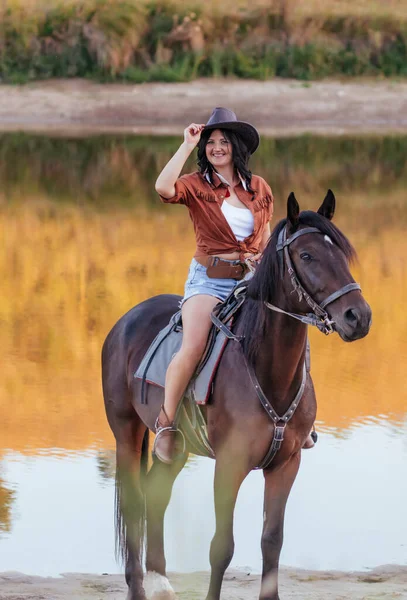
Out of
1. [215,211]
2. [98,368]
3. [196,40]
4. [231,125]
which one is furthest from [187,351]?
[196,40]

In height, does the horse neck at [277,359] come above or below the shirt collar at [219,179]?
below

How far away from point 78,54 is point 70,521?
25.3 meters

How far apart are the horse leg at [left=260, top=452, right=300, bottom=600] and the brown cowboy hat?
1.30 metres

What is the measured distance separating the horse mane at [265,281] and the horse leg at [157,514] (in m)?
0.88

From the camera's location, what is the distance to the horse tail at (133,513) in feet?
17.8

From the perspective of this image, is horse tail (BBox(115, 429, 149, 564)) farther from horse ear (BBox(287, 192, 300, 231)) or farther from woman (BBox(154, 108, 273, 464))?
horse ear (BBox(287, 192, 300, 231))

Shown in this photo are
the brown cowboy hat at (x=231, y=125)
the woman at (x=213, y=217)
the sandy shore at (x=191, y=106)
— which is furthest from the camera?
the sandy shore at (x=191, y=106)

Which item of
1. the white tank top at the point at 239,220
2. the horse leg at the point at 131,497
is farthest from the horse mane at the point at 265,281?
the horse leg at the point at 131,497

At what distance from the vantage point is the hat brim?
493cm

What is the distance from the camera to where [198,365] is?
4.82 m

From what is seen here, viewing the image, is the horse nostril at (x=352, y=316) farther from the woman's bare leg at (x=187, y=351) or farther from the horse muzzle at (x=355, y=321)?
the woman's bare leg at (x=187, y=351)

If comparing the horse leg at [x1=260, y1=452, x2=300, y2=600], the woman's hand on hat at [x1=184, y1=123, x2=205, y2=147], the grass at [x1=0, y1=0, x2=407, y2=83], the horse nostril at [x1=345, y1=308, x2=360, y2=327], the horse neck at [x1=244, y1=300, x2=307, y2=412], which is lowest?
the horse leg at [x1=260, y1=452, x2=300, y2=600]

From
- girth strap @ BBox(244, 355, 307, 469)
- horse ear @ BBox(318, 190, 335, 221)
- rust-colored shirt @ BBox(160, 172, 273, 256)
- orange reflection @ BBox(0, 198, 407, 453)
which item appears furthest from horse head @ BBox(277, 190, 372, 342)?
orange reflection @ BBox(0, 198, 407, 453)

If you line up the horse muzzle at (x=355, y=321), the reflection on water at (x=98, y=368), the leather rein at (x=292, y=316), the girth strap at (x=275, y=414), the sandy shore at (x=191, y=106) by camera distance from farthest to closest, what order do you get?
1. the sandy shore at (x=191, y=106)
2. the reflection on water at (x=98, y=368)
3. the girth strap at (x=275, y=414)
4. the leather rein at (x=292, y=316)
5. the horse muzzle at (x=355, y=321)
